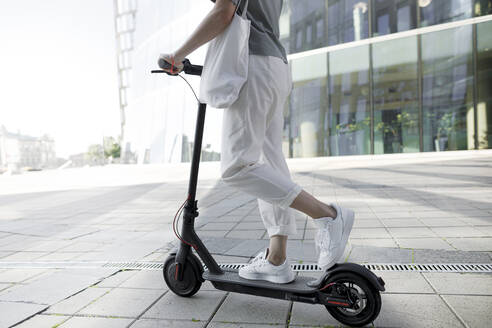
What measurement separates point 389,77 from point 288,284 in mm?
14267

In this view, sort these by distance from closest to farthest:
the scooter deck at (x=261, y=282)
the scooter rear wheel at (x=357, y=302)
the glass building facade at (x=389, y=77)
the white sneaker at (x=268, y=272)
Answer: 1. the scooter rear wheel at (x=357, y=302)
2. the scooter deck at (x=261, y=282)
3. the white sneaker at (x=268, y=272)
4. the glass building facade at (x=389, y=77)

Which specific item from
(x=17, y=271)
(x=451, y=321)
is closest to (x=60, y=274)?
(x=17, y=271)

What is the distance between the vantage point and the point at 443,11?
44.9 feet

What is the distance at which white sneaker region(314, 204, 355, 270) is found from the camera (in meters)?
1.50

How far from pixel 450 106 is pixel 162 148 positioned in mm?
16154

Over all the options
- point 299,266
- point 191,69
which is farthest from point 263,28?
point 299,266

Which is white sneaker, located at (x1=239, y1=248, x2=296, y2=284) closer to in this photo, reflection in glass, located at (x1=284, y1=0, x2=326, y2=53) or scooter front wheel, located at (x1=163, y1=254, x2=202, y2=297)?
scooter front wheel, located at (x1=163, y1=254, x2=202, y2=297)

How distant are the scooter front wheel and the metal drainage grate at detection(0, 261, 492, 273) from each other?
35 centimetres

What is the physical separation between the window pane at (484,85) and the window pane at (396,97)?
2.11 meters

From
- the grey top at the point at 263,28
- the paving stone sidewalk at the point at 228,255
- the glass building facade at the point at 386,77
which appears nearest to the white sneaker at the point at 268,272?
the paving stone sidewalk at the point at 228,255

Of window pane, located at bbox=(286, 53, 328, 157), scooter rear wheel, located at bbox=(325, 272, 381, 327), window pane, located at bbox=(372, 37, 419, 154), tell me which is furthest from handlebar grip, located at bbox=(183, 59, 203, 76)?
window pane, located at bbox=(286, 53, 328, 157)

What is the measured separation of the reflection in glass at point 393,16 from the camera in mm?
14094

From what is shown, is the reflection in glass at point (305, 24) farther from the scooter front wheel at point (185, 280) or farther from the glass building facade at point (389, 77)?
the scooter front wheel at point (185, 280)

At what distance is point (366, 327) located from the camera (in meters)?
1.48
